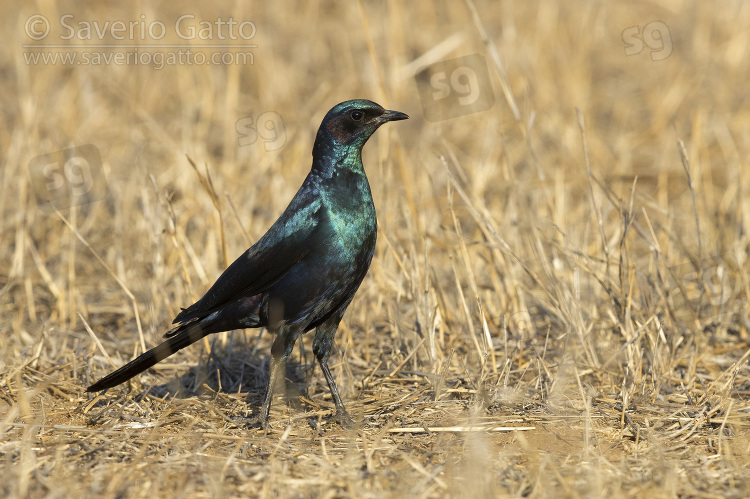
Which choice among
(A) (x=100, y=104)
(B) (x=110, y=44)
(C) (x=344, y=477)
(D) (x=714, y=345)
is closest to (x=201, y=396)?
(C) (x=344, y=477)

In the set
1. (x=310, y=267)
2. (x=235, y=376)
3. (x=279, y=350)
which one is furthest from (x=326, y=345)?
(x=235, y=376)

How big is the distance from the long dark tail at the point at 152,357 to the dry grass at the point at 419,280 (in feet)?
0.63

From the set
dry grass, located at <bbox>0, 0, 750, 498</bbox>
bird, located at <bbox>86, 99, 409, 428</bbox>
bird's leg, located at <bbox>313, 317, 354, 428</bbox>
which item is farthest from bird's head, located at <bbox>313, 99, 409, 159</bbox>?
bird's leg, located at <bbox>313, 317, 354, 428</bbox>

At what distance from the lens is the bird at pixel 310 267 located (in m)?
4.05

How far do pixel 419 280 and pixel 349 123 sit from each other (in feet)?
3.81

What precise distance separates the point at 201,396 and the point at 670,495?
240cm

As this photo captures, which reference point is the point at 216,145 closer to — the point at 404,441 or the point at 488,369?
the point at 488,369

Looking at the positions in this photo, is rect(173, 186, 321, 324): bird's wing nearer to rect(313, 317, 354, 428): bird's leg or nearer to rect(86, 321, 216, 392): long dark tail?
rect(86, 321, 216, 392): long dark tail

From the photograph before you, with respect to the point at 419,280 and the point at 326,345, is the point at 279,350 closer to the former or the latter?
the point at 326,345

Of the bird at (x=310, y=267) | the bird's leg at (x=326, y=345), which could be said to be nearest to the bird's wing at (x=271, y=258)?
the bird at (x=310, y=267)

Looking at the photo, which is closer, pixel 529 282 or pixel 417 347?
pixel 417 347

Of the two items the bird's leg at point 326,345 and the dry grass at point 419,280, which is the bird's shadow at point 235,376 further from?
the bird's leg at point 326,345

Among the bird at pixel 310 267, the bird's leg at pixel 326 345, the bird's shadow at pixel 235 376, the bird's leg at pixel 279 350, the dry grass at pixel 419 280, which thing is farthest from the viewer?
the bird's shadow at pixel 235 376

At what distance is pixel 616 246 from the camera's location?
630 centimetres
